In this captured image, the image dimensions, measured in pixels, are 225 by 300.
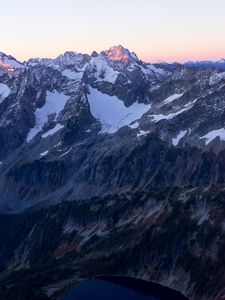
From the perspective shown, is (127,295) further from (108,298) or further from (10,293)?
(10,293)

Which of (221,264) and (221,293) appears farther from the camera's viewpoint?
(221,264)

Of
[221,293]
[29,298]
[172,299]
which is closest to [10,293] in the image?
[29,298]

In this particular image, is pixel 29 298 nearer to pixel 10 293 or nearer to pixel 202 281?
pixel 10 293

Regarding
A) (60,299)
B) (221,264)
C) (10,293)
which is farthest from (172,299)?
(10,293)

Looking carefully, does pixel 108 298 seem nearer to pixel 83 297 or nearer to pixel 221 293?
pixel 83 297

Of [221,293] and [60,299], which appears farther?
[60,299]

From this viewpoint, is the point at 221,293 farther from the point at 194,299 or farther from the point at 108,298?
the point at 108,298

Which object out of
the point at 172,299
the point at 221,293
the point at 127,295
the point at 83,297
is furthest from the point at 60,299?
the point at 221,293
